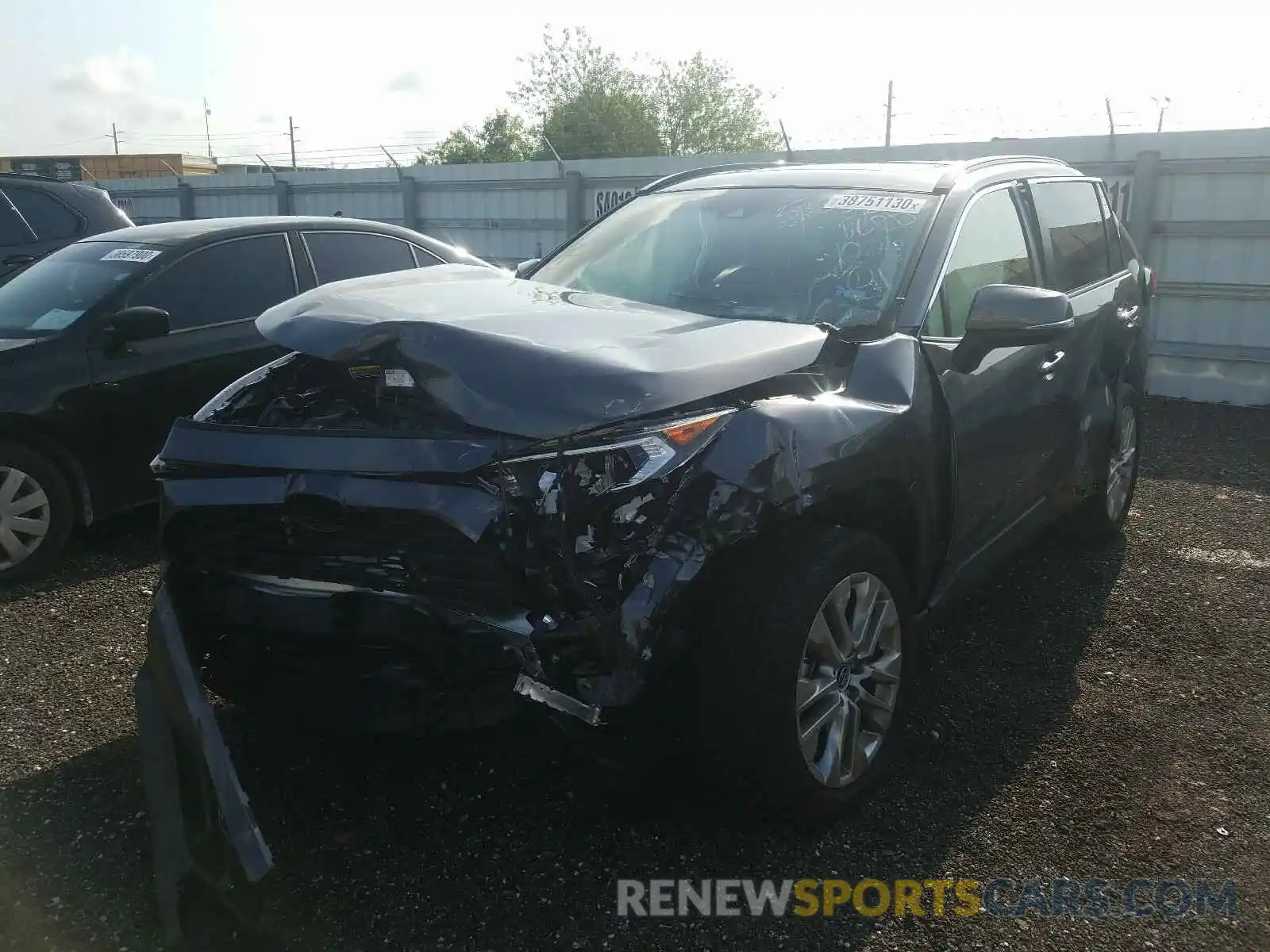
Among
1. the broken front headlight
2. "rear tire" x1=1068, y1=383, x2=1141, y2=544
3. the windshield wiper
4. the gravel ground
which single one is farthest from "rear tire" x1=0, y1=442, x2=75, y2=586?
"rear tire" x1=1068, y1=383, x2=1141, y2=544

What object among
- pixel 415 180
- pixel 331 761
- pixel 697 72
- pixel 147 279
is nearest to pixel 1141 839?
pixel 331 761

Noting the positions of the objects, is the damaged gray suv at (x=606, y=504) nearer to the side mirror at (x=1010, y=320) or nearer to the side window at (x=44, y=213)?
the side mirror at (x=1010, y=320)

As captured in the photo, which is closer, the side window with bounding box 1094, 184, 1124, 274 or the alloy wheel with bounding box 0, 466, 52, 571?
the alloy wheel with bounding box 0, 466, 52, 571

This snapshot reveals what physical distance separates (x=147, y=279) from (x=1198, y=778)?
16.6 ft

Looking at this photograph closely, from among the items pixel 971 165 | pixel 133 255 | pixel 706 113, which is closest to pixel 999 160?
pixel 971 165

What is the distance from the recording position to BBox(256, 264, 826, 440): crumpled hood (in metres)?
2.46

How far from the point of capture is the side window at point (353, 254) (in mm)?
6016

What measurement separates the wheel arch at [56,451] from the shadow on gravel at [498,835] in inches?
83.5

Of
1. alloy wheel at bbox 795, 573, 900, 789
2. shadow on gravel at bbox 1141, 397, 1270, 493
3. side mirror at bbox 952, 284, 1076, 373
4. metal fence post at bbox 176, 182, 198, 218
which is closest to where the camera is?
alloy wheel at bbox 795, 573, 900, 789

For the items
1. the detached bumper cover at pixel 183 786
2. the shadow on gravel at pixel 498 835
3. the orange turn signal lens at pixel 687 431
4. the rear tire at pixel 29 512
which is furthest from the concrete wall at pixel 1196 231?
the detached bumper cover at pixel 183 786

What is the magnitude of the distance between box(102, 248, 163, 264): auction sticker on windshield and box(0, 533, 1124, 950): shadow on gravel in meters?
3.04

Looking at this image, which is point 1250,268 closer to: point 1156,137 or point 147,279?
point 1156,137

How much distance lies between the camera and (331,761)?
3195 mm

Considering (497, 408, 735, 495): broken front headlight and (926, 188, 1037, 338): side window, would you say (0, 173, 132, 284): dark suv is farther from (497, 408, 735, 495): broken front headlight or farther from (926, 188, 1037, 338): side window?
(497, 408, 735, 495): broken front headlight
